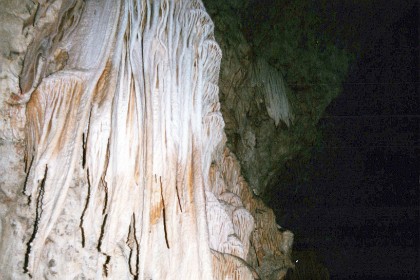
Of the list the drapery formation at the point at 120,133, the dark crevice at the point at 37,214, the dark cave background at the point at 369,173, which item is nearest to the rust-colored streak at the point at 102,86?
the drapery formation at the point at 120,133

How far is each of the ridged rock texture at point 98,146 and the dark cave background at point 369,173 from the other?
6.17 metres

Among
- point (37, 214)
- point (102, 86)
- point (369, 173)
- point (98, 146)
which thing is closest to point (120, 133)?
point (98, 146)

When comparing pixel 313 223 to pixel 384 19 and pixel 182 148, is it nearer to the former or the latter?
pixel 384 19

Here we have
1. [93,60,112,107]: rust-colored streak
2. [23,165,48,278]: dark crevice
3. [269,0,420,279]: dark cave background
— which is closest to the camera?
[23,165,48,278]: dark crevice

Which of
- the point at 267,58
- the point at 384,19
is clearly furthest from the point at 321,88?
the point at 384,19

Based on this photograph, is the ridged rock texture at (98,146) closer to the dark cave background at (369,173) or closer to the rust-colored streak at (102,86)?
the rust-colored streak at (102,86)

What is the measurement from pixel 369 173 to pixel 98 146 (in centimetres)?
1191

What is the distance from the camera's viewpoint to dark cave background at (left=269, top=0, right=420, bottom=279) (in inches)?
384

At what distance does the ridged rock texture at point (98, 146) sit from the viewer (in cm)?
166

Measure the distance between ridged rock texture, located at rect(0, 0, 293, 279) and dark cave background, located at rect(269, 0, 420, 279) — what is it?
617 centimetres

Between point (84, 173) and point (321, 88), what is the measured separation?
5.92 m

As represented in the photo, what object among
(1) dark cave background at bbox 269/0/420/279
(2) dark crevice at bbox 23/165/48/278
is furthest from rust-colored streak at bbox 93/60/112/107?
(1) dark cave background at bbox 269/0/420/279

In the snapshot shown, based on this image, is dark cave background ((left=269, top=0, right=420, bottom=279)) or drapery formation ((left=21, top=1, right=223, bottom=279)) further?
dark cave background ((left=269, top=0, right=420, bottom=279))

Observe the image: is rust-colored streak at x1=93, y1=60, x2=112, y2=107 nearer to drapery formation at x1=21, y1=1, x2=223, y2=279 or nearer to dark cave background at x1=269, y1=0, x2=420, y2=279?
drapery formation at x1=21, y1=1, x2=223, y2=279
